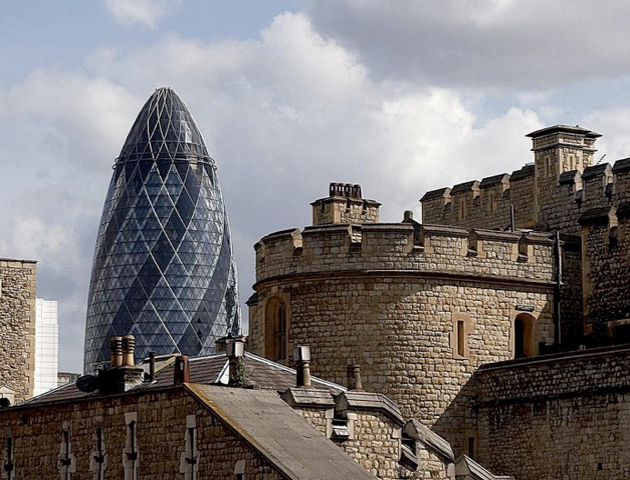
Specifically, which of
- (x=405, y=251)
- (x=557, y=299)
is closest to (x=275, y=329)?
(x=405, y=251)

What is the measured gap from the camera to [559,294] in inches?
2007

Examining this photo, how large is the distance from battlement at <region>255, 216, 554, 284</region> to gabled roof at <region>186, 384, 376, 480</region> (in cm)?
1320

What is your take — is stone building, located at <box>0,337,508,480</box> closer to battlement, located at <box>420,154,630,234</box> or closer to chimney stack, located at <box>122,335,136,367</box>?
chimney stack, located at <box>122,335,136,367</box>

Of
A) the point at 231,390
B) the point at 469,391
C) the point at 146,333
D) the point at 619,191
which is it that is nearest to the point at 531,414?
the point at 469,391

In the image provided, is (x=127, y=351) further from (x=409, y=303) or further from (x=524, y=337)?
(x=524, y=337)

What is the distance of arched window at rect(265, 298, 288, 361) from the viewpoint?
5041 cm

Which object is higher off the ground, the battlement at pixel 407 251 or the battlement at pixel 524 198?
the battlement at pixel 524 198

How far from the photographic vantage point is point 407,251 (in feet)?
161

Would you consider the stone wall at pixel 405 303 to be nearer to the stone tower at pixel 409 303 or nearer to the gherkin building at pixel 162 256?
the stone tower at pixel 409 303

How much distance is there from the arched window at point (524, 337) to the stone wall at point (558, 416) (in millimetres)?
1799

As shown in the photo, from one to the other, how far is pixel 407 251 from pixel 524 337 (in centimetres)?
411

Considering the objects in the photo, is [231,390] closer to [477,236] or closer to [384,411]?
[384,411]

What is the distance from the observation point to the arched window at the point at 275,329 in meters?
50.4

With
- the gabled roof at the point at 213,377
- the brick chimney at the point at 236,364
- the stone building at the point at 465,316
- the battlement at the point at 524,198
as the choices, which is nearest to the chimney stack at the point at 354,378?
the gabled roof at the point at 213,377
